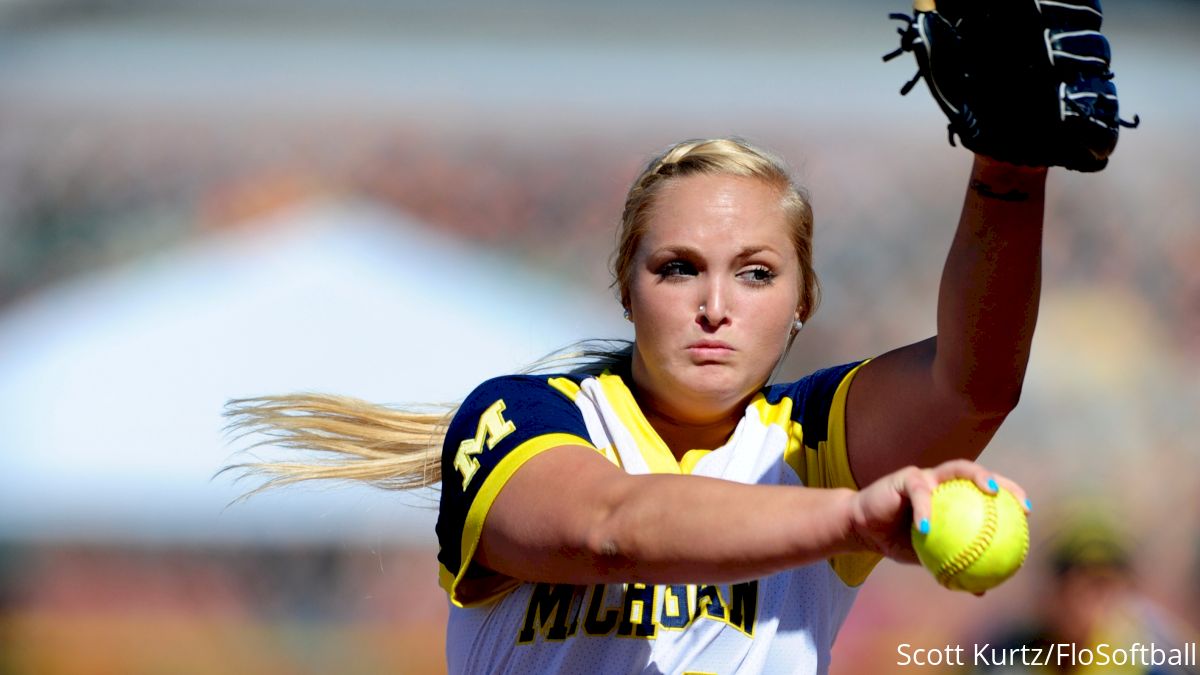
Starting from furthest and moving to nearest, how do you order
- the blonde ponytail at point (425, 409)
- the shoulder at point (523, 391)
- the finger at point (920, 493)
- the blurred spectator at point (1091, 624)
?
the blurred spectator at point (1091, 624), the blonde ponytail at point (425, 409), the shoulder at point (523, 391), the finger at point (920, 493)

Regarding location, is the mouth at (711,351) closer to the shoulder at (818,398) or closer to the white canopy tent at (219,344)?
the shoulder at (818,398)

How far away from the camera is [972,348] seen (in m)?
1.86

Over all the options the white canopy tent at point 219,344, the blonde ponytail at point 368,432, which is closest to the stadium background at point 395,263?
the white canopy tent at point 219,344

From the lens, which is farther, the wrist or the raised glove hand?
the raised glove hand

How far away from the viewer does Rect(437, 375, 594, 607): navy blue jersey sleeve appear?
199 cm

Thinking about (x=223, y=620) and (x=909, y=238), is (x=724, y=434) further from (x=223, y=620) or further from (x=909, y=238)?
(x=909, y=238)

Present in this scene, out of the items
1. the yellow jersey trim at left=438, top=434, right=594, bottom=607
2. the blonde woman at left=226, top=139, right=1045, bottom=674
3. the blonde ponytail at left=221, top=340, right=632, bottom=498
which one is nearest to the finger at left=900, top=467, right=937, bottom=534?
the blonde woman at left=226, top=139, right=1045, bottom=674

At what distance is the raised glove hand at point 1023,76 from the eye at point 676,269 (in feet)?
2.17

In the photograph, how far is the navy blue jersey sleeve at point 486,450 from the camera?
199cm

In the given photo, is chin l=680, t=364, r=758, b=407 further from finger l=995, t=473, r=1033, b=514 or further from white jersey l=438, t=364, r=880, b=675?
finger l=995, t=473, r=1033, b=514

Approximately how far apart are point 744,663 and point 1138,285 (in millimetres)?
4888

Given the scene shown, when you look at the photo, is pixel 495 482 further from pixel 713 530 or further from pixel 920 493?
pixel 920 493

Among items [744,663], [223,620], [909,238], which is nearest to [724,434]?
[744,663]

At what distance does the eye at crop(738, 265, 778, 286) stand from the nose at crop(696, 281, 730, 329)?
7 cm
